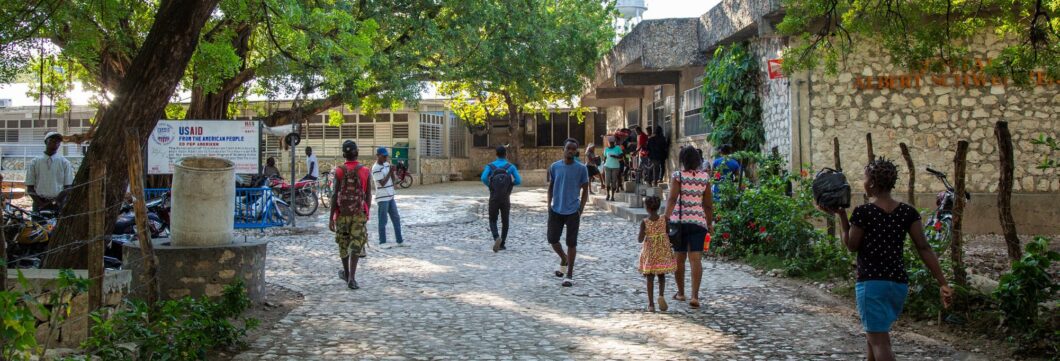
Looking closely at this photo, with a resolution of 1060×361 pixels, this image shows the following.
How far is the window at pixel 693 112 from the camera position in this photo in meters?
18.1

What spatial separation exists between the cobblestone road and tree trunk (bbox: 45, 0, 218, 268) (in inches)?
67.5

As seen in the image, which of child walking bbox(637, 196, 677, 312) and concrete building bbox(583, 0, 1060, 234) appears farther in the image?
concrete building bbox(583, 0, 1060, 234)

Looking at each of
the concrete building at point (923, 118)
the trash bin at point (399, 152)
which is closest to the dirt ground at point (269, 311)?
the concrete building at point (923, 118)

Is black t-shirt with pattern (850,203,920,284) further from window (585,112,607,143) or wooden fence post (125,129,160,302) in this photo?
window (585,112,607,143)

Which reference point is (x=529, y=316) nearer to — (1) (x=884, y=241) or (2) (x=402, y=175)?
(1) (x=884, y=241)

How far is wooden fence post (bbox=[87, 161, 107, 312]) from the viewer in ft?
17.9

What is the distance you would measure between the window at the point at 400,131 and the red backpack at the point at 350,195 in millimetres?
26317

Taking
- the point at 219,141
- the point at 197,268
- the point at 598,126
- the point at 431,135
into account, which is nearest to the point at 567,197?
the point at 197,268

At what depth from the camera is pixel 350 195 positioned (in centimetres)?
909

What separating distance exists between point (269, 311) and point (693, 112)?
507 inches

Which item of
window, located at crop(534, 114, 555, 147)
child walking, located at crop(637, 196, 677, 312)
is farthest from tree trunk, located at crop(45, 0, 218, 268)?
window, located at crop(534, 114, 555, 147)

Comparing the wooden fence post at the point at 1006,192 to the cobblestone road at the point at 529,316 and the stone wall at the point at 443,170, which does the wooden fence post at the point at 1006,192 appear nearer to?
the cobblestone road at the point at 529,316

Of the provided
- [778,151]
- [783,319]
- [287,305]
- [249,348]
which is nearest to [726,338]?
[783,319]

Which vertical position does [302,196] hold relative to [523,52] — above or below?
below
